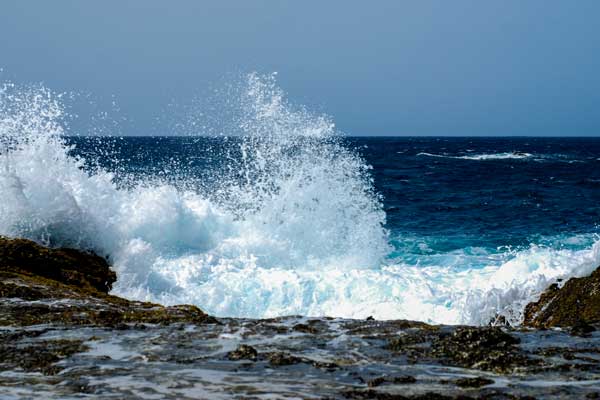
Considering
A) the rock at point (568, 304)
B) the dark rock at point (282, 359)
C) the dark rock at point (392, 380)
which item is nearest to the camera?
the dark rock at point (392, 380)

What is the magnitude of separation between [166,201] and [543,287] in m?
7.81

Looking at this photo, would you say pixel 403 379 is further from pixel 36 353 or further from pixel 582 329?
pixel 36 353

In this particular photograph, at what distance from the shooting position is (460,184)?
28.8 m

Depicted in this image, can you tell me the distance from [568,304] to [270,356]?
370cm

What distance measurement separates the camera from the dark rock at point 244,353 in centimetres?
437

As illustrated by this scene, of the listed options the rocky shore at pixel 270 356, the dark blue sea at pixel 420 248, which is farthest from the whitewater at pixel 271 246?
the rocky shore at pixel 270 356

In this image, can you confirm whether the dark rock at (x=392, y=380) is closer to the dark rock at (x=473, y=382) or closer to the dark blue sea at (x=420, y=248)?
the dark rock at (x=473, y=382)

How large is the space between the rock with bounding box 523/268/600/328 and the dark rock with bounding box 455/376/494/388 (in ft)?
7.57

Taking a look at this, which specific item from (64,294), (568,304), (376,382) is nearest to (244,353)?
(376,382)

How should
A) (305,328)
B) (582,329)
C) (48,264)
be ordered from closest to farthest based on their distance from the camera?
(582,329) → (305,328) → (48,264)

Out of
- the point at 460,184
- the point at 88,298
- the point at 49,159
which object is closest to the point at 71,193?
the point at 49,159

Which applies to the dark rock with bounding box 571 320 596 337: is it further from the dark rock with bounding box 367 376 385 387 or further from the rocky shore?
the dark rock with bounding box 367 376 385 387

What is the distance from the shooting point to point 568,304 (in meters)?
6.63

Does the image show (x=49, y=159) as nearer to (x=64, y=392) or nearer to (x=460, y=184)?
(x=64, y=392)
